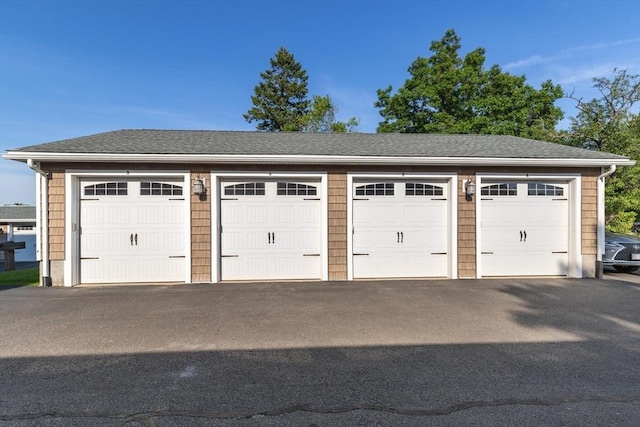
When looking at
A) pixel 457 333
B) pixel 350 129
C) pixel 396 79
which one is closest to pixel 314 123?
pixel 350 129

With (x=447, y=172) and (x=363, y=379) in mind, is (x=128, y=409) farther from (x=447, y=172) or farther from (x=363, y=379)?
(x=447, y=172)

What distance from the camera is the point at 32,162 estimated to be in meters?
6.44

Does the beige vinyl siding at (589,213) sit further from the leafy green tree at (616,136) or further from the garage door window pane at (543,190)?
the leafy green tree at (616,136)

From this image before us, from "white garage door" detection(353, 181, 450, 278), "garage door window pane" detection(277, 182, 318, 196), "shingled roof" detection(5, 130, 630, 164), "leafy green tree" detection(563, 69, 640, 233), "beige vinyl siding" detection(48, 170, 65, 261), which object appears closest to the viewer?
"beige vinyl siding" detection(48, 170, 65, 261)

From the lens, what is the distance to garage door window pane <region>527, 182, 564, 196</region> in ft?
24.8

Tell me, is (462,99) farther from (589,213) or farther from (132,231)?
(132,231)

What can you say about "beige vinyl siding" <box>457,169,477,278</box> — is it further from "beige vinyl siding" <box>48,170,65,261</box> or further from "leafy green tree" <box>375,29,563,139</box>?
"leafy green tree" <box>375,29,563,139</box>

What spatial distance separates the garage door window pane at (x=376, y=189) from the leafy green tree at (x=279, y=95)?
2122 centimetres

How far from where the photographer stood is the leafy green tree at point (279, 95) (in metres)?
27.8

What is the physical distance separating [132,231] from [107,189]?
0.99 m

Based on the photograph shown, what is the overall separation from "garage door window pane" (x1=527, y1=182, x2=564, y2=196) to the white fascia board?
54 cm

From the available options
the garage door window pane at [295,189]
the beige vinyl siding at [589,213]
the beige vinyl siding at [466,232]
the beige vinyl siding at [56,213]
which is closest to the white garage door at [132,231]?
the beige vinyl siding at [56,213]

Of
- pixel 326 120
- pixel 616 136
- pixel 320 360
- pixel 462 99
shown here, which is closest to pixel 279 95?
pixel 326 120

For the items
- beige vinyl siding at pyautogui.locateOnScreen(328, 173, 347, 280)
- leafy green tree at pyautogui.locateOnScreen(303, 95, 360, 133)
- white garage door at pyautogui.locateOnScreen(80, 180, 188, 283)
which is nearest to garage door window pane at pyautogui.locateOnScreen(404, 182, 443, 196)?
beige vinyl siding at pyautogui.locateOnScreen(328, 173, 347, 280)
